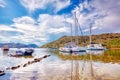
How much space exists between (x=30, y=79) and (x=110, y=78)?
4283 millimetres

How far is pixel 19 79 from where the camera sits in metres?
11.9

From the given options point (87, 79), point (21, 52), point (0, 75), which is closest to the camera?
point (87, 79)

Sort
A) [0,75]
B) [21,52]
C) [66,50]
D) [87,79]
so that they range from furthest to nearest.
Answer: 1. [66,50]
2. [21,52]
3. [0,75]
4. [87,79]

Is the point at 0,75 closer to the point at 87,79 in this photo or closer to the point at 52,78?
the point at 52,78

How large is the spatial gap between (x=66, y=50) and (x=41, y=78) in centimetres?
2791

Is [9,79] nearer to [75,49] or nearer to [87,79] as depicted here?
[87,79]

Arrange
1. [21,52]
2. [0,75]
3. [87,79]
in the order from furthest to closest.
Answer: [21,52] < [0,75] < [87,79]

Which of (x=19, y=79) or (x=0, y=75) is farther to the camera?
(x=0, y=75)

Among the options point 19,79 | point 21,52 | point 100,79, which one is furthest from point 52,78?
point 21,52

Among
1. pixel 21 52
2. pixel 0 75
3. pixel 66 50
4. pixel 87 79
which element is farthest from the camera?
pixel 66 50

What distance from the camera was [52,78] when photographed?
39.4 ft

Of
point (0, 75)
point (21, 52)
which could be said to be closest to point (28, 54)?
point (21, 52)

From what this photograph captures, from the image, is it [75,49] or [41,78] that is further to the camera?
[75,49]

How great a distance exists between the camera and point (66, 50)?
39875 mm
